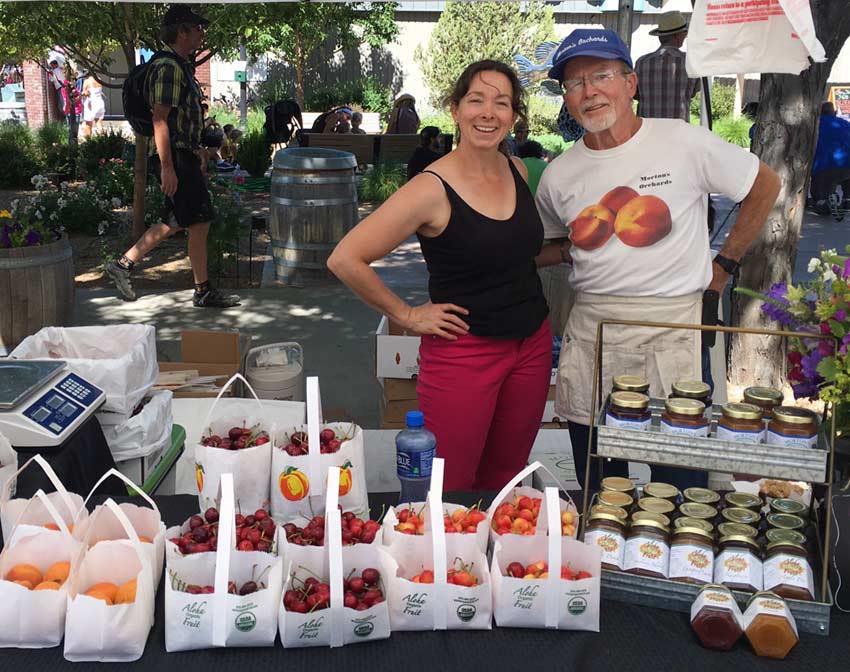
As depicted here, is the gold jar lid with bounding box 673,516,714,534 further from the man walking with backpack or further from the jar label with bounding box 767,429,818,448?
the man walking with backpack

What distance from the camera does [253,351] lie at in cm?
472

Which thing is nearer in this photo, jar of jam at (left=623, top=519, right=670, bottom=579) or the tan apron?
jar of jam at (left=623, top=519, right=670, bottom=579)

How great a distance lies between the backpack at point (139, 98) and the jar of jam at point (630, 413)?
16.1 ft

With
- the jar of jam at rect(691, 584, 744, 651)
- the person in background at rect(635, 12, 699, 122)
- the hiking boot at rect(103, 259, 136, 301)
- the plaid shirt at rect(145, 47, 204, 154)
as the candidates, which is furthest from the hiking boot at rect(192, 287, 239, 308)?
the jar of jam at rect(691, 584, 744, 651)

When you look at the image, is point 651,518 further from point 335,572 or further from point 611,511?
point 335,572

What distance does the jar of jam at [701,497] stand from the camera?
2295 mm

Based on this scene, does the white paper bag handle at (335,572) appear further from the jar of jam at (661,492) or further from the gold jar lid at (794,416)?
the gold jar lid at (794,416)

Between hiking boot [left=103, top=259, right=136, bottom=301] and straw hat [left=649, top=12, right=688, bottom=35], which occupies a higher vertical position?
straw hat [left=649, top=12, right=688, bottom=35]

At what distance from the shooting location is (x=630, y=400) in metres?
2.17

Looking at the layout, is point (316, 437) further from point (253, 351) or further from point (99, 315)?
point (99, 315)

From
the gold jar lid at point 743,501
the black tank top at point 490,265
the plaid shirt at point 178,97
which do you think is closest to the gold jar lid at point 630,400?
the gold jar lid at point 743,501

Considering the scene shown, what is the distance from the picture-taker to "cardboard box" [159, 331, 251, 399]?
4.54 metres

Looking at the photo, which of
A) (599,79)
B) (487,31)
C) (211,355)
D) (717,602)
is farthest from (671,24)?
(487,31)

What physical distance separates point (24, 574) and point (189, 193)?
495 cm
